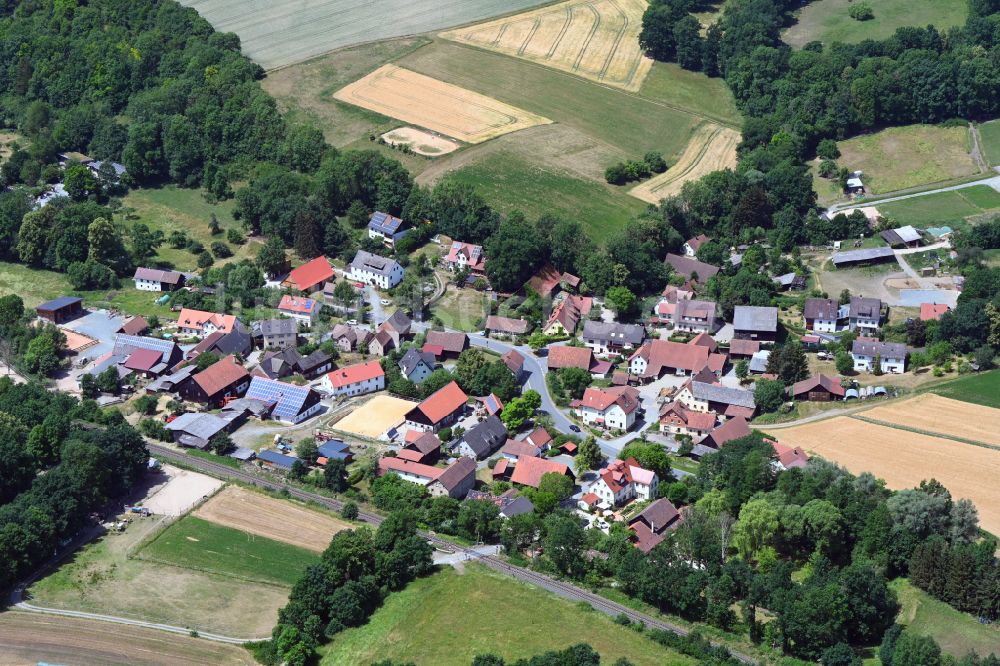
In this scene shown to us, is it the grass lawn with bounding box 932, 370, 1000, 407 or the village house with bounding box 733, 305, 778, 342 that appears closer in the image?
the grass lawn with bounding box 932, 370, 1000, 407

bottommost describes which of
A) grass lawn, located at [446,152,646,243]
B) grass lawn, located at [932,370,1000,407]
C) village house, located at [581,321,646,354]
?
village house, located at [581,321,646,354]

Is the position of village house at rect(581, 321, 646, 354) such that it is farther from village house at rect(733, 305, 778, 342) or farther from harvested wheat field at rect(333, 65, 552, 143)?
harvested wheat field at rect(333, 65, 552, 143)

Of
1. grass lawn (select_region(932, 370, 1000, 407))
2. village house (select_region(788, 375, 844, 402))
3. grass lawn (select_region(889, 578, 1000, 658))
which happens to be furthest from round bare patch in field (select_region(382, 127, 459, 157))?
grass lawn (select_region(889, 578, 1000, 658))

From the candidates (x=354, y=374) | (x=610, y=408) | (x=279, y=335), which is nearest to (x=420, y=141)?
(x=279, y=335)

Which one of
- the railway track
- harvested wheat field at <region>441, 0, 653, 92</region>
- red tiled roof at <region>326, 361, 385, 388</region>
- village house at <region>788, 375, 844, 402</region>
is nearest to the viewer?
the railway track

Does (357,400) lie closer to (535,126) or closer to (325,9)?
(535,126)

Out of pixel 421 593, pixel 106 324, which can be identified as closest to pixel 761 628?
pixel 421 593
